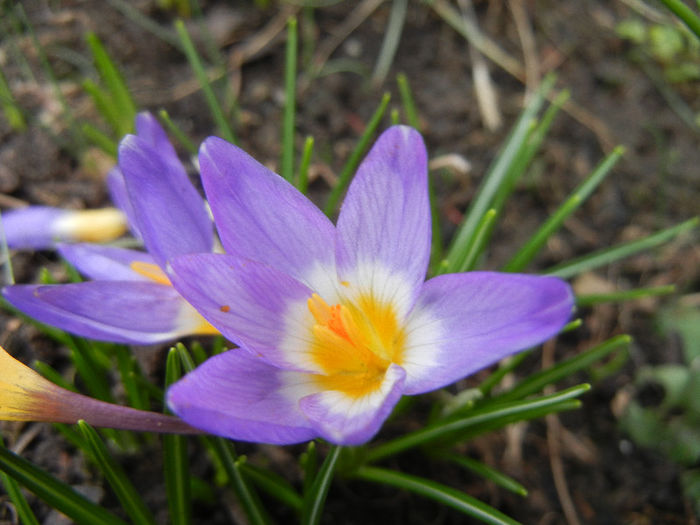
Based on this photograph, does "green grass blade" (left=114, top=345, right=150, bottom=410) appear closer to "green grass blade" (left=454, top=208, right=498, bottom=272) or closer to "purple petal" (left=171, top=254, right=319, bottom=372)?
"purple petal" (left=171, top=254, right=319, bottom=372)

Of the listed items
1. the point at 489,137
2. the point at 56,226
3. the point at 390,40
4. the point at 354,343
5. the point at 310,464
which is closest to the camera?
the point at 354,343

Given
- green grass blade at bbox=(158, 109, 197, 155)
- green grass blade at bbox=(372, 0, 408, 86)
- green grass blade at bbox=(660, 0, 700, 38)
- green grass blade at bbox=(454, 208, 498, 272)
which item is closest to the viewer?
green grass blade at bbox=(660, 0, 700, 38)

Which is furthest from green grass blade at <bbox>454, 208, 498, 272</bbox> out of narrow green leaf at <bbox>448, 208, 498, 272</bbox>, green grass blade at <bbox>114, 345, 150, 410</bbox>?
green grass blade at <bbox>114, 345, 150, 410</bbox>

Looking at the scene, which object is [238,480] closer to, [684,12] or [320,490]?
[320,490]

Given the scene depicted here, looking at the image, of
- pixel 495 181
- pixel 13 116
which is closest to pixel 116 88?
pixel 13 116

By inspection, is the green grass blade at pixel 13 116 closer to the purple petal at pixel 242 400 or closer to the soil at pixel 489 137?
the soil at pixel 489 137
